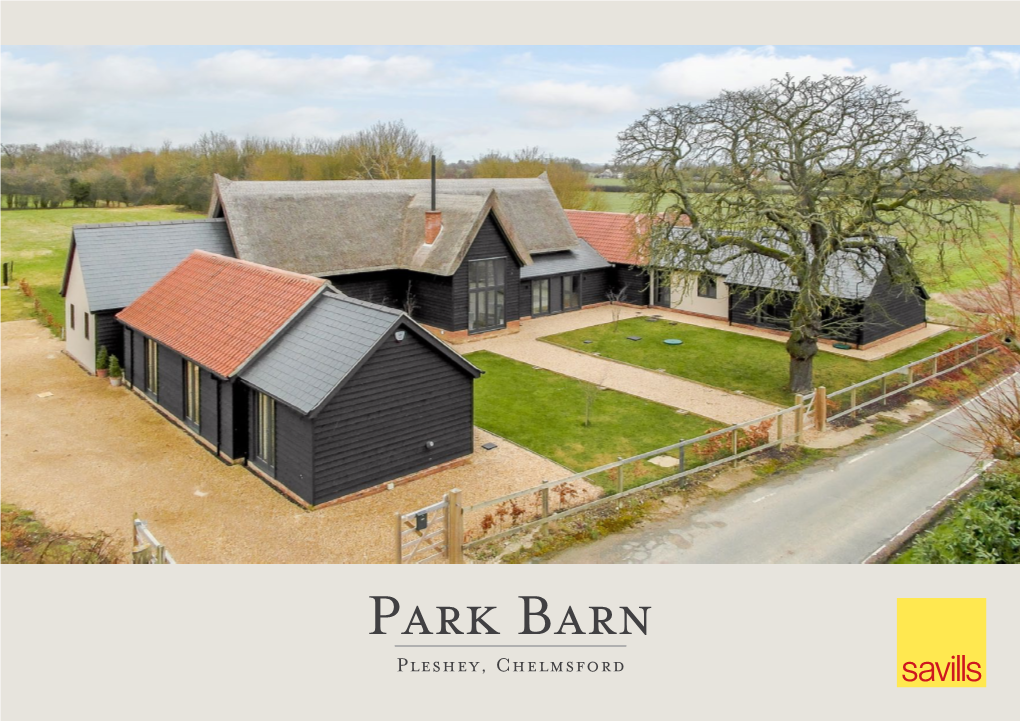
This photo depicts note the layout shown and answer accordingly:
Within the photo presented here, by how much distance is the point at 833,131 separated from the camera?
2030 cm

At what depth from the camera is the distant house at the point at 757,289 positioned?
78.1 ft

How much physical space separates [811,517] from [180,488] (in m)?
12.1

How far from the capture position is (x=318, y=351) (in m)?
15.6

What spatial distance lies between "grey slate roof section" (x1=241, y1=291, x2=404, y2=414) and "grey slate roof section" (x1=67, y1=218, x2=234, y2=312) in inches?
343

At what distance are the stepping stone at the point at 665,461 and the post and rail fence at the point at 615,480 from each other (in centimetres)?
9

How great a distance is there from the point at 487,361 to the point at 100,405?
11.0 meters

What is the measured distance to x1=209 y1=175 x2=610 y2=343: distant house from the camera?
86.8ft

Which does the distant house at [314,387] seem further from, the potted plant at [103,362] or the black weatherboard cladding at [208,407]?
the potted plant at [103,362]

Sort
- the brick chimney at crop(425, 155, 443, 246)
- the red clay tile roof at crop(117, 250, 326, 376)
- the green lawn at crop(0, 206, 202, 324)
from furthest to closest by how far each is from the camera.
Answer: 1. the green lawn at crop(0, 206, 202, 324)
2. the brick chimney at crop(425, 155, 443, 246)
3. the red clay tile roof at crop(117, 250, 326, 376)

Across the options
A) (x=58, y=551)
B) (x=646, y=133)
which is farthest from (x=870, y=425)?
(x=58, y=551)

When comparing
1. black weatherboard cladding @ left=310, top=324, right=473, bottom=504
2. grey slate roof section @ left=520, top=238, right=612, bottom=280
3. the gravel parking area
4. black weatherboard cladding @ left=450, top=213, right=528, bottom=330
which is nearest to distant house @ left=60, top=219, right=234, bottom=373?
the gravel parking area

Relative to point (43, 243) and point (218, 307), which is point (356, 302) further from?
point (43, 243)

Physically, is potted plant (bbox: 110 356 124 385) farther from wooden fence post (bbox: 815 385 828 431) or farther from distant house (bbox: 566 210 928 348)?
wooden fence post (bbox: 815 385 828 431)

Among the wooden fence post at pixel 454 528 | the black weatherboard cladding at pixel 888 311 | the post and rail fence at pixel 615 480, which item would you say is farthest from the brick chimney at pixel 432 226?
the wooden fence post at pixel 454 528
